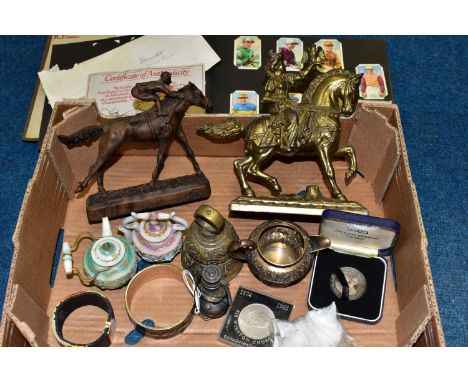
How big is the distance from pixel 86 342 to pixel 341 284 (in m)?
0.80

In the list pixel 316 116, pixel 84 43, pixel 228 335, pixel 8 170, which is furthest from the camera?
pixel 84 43

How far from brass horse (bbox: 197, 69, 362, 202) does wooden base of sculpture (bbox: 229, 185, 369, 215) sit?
0.04 m

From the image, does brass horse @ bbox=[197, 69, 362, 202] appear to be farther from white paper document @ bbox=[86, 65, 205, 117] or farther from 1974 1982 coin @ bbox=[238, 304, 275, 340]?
white paper document @ bbox=[86, 65, 205, 117]

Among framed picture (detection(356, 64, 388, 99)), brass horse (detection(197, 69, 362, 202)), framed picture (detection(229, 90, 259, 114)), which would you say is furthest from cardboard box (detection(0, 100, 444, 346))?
framed picture (detection(356, 64, 388, 99))

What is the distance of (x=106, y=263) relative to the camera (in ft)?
5.16

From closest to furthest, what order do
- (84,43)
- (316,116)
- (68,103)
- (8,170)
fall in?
(316,116)
(68,103)
(8,170)
(84,43)

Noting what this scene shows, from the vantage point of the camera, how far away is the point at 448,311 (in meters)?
1.82

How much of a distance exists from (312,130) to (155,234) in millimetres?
602

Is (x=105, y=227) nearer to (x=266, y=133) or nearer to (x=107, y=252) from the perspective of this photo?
(x=107, y=252)

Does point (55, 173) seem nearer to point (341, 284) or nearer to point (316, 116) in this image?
point (316, 116)

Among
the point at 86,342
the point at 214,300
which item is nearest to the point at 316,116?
the point at 214,300

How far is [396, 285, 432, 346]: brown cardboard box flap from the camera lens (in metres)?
1.40

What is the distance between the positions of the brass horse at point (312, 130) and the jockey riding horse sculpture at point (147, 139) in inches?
4.4

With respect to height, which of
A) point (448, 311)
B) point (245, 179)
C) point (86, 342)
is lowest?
point (448, 311)
